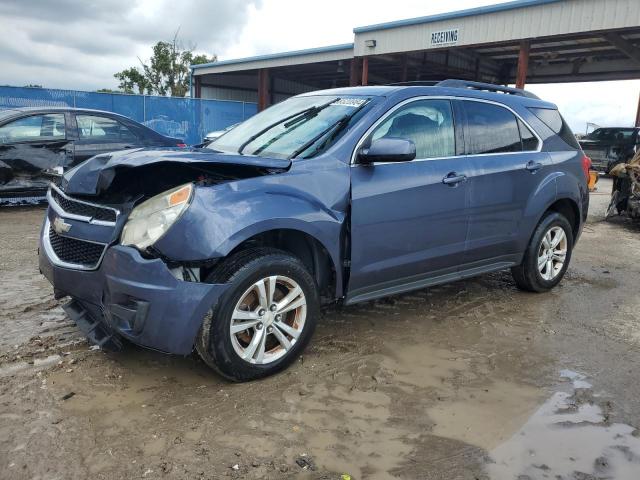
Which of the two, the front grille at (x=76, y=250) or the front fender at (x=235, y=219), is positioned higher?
the front fender at (x=235, y=219)

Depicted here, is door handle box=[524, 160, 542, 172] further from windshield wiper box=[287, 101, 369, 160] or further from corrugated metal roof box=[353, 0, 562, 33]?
corrugated metal roof box=[353, 0, 562, 33]

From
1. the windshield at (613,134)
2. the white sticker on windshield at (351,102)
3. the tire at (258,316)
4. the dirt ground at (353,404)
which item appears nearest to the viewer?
the dirt ground at (353,404)

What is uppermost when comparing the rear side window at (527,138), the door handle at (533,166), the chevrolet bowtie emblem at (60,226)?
the rear side window at (527,138)

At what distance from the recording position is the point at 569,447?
2.58 metres

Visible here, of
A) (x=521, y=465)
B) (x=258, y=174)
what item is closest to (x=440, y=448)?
(x=521, y=465)

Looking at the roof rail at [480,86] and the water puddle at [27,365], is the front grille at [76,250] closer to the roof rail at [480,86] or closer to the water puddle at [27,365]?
the water puddle at [27,365]

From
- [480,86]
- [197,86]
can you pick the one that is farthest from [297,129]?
[197,86]

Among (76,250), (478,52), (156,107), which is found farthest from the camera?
(478,52)

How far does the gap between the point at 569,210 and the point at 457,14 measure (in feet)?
45.0

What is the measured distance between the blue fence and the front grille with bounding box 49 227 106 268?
11.9m

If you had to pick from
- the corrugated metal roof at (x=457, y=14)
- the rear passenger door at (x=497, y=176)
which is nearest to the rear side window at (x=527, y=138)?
the rear passenger door at (x=497, y=176)

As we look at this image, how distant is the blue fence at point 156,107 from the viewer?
Answer: 1371 centimetres

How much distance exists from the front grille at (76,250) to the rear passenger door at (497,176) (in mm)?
2671

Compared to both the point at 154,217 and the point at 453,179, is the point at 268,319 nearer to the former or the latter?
the point at 154,217
